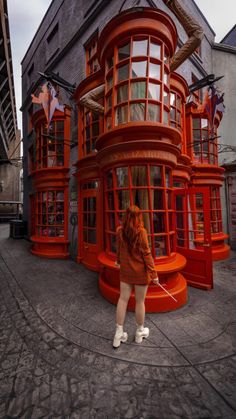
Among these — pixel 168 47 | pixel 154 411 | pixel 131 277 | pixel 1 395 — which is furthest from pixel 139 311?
pixel 168 47

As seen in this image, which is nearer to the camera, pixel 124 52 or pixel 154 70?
pixel 154 70

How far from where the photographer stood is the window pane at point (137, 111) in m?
4.20

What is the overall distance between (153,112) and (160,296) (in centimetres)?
414

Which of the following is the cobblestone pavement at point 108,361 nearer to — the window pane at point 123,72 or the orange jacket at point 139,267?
the orange jacket at point 139,267

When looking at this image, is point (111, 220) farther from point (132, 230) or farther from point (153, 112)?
point (153, 112)

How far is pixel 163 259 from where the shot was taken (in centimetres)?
408

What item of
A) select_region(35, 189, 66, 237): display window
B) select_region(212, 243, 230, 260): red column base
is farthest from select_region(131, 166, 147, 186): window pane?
select_region(212, 243, 230, 260): red column base

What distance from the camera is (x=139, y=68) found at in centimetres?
439

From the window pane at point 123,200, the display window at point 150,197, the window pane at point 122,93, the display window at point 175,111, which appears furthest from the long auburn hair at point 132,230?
the display window at point 175,111

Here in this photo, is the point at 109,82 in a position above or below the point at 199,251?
above

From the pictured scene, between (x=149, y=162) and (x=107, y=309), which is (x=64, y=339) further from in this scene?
(x=149, y=162)

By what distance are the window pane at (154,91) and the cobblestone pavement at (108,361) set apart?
4892mm

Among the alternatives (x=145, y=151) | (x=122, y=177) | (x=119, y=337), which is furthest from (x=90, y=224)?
(x=119, y=337)

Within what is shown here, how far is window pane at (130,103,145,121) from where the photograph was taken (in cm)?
420
